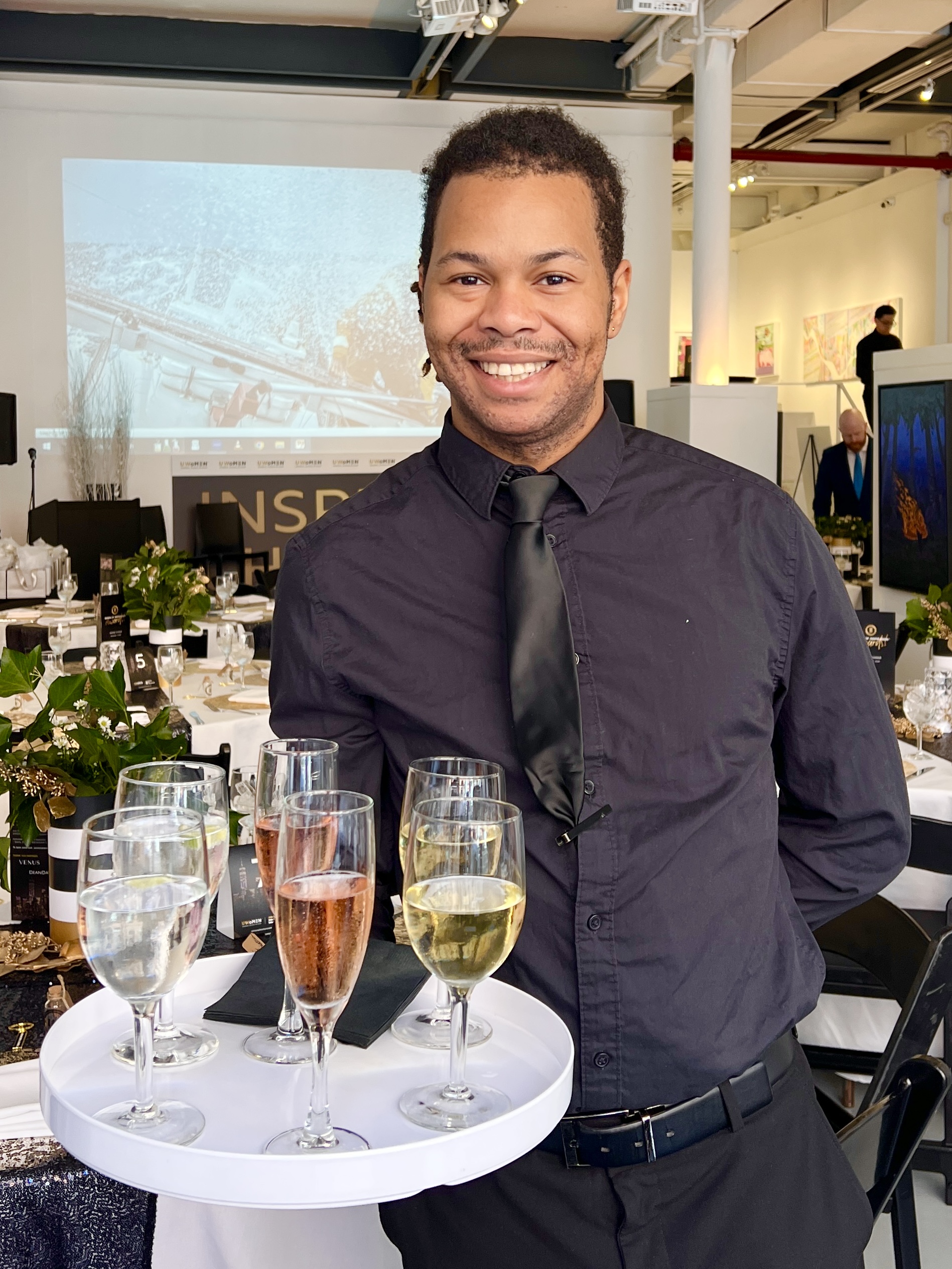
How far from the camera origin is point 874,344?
11.5m

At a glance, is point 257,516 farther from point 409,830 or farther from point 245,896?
point 409,830

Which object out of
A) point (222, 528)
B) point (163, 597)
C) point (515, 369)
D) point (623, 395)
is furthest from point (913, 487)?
point (515, 369)

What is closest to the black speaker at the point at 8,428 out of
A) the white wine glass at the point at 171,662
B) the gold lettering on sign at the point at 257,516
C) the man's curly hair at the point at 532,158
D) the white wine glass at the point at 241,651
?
the gold lettering on sign at the point at 257,516

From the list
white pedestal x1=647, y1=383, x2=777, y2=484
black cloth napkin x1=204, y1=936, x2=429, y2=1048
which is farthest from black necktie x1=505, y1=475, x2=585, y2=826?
white pedestal x1=647, y1=383, x2=777, y2=484

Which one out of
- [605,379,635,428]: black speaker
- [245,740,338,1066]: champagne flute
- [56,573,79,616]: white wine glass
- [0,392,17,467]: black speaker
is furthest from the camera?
[605,379,635,428]: black speaker

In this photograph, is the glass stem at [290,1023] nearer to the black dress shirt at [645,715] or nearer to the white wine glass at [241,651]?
the black dress shirt at [645,715]

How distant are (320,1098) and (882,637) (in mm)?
2920

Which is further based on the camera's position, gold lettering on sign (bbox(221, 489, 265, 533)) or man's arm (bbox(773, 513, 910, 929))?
gold lettering on sign (bbox(221, 489, 265, 533))

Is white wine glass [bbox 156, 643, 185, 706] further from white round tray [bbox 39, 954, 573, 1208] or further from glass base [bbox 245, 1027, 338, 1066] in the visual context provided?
glass base [bbox 245, 1027, 338, 1066]

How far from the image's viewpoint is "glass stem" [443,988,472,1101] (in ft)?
2.99

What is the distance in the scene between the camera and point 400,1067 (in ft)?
3.18

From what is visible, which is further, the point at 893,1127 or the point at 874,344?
the point at 874,344

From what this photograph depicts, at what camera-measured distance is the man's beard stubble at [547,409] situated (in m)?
1.37

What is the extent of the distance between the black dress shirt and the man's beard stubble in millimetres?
33
